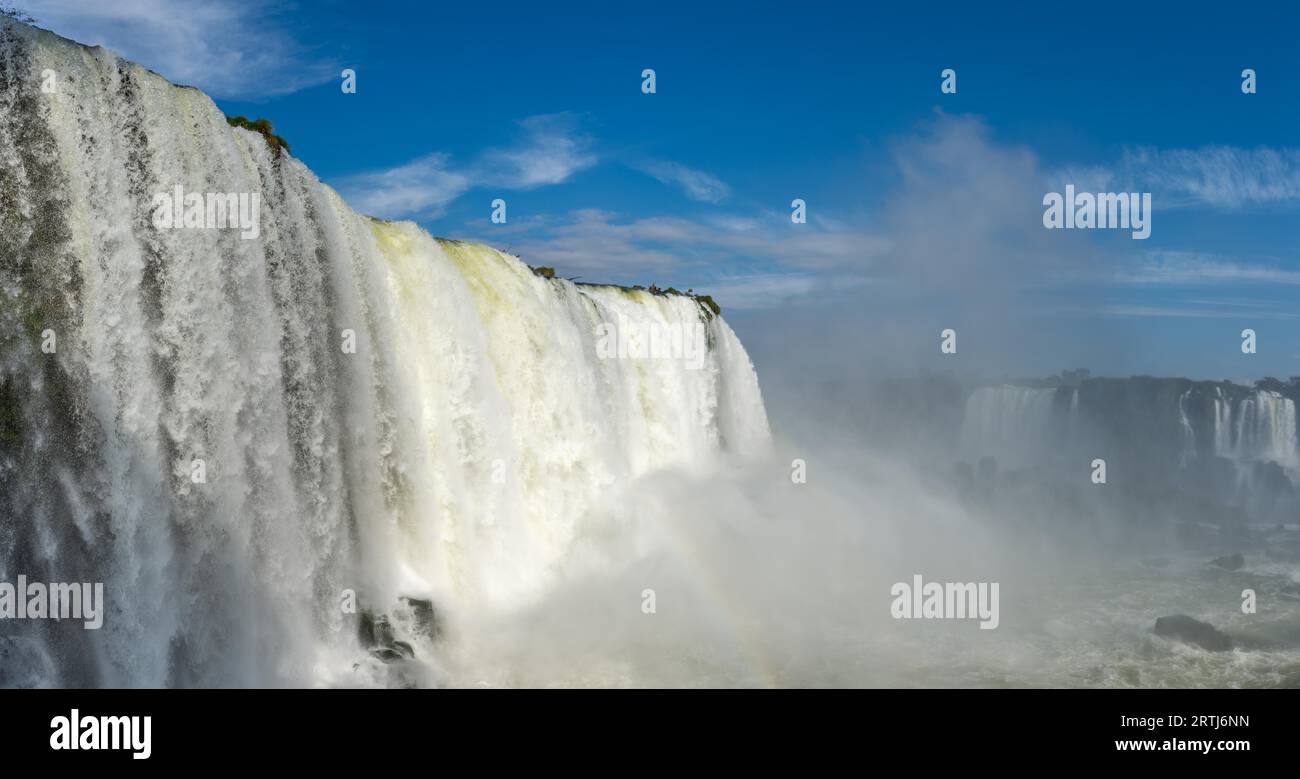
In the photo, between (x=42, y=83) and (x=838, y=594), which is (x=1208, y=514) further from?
(x=42, y=83)

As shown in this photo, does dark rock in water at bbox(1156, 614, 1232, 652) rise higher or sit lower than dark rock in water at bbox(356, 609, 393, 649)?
lower

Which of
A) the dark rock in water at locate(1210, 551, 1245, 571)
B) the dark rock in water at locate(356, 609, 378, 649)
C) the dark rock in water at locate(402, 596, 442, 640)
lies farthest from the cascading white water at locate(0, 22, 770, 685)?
the dark rock in water at locate(1210, 551, 1245, 571)

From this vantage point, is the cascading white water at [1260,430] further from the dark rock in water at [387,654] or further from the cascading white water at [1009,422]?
the dark rock in water at [387,654]

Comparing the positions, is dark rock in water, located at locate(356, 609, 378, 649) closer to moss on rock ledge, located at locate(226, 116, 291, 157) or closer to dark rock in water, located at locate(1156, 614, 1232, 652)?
moss on rock ledge, located at locate(226, 116, 291, 157)

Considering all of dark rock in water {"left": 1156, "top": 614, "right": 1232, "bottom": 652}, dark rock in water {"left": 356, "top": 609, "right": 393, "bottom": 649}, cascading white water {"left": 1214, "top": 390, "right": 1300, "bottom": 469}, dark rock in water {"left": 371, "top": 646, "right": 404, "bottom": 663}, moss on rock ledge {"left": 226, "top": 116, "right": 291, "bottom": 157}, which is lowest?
dark rock in water {"left": 1156, "top": 614, "right": 1232, "bottom": 652}

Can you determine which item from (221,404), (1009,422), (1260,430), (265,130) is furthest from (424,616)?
(1260,430)

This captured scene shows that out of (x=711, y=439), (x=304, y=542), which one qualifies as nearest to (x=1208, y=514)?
(x=711, y=439)

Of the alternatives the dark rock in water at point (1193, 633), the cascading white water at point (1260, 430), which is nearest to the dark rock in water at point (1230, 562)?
the dark rock in water at point (1193, 633)
